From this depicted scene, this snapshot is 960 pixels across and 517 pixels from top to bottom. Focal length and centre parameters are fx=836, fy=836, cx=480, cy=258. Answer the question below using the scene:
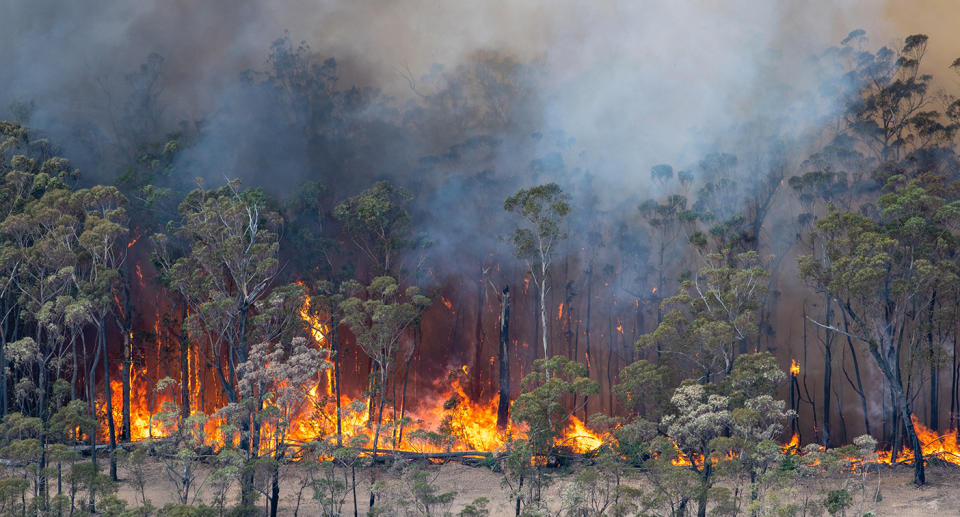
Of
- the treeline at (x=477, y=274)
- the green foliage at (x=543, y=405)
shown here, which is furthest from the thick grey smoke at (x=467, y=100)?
the green foliage at (x=543, y=405)

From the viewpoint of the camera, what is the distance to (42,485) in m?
29.1

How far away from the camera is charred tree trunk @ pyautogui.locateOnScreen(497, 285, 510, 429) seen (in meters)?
40.2

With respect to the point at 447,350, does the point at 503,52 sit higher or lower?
higher

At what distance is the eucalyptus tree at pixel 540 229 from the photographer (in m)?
39.0

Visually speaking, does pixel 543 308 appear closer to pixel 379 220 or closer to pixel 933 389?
pixel 379 220

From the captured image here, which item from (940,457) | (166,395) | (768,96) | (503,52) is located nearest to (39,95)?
(166,395)

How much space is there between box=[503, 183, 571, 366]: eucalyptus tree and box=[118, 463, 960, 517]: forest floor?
7.25 metres

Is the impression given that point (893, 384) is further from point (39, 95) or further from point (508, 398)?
point (39, 95)

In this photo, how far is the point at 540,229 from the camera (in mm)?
39594

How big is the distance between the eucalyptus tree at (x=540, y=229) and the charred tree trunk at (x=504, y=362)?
177cm

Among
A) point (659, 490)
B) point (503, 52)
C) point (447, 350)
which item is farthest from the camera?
point (503, 52)

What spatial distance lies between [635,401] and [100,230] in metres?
22.9

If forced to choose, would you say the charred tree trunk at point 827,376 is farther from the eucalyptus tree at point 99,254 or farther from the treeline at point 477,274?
the eucalyptus tree at point 99,254

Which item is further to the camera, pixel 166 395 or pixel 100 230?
pixel 166 395
